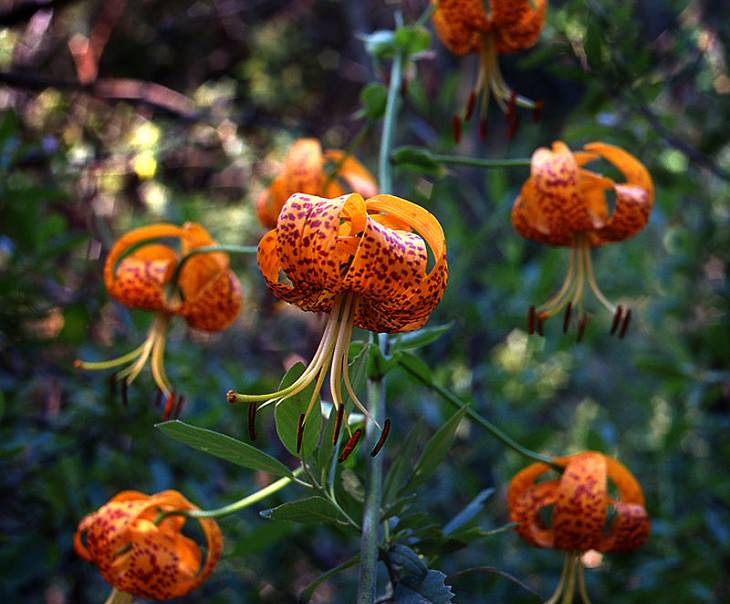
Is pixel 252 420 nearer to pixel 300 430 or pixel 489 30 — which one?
pixel 300 430

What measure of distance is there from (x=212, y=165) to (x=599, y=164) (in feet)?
7.21

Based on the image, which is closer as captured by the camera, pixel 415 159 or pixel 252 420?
pixel 252 420

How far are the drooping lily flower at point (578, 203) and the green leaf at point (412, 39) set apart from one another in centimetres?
26

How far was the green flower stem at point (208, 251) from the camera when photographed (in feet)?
3.40

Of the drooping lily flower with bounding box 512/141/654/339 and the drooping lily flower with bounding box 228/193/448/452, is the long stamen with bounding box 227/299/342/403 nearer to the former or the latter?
the drooping lily flower with bounding box 228/193/448/452

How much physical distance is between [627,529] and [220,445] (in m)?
0.57

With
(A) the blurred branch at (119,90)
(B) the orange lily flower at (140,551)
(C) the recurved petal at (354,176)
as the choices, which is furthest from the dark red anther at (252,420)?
(A) the blurred branch at (119,90)

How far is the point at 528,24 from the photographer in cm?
121

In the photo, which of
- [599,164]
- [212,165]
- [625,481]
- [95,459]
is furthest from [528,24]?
[212,165]

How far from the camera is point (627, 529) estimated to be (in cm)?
107

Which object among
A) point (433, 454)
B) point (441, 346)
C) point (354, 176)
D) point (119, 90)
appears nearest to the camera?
point (433, 454)

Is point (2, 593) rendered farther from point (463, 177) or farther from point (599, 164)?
point (463, 177)

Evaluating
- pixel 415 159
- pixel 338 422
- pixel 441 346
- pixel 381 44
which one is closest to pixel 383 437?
pixel 338 422

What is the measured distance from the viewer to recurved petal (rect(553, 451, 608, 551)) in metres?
1.02
